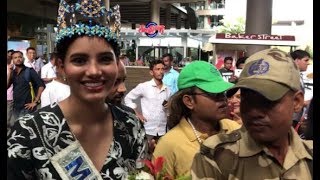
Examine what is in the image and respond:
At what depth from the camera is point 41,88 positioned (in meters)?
7.47

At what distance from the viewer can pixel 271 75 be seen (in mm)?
1560

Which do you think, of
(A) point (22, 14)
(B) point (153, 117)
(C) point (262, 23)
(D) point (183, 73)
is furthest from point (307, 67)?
(A) point (22, 14)

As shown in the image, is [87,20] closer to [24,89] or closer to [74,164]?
[74,164]

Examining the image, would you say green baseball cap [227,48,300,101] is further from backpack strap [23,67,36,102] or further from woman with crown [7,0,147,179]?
backpack strap [23,67,36,102]

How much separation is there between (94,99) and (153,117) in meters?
4.38

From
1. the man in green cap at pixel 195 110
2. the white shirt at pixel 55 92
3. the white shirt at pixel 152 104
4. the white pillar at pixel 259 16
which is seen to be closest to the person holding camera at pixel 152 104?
the white shirt at pixel 152 104

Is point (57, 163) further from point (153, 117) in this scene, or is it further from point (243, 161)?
point (153, 117)

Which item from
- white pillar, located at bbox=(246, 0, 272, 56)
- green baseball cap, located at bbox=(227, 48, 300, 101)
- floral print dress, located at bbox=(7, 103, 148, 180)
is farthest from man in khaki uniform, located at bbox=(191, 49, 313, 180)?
white pillar, located at bbox=(246, 0, 272, 56)

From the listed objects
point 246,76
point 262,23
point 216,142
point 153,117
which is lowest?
point 153,117

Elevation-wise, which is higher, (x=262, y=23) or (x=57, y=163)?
(x=262, y=23)

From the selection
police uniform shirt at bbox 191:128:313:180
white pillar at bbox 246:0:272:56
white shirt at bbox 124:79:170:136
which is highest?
white pillar at bbox 246:0:272:56

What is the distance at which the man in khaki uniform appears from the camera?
1548mm

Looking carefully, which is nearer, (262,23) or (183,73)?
(183,73)
